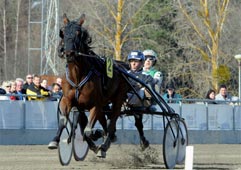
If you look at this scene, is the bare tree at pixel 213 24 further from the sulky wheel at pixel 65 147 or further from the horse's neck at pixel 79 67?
the horse's neck at pixel 79 67

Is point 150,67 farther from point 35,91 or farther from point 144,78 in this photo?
point 35,91

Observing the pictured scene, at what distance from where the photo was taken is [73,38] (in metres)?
13.7

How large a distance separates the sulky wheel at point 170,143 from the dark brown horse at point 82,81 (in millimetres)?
1088

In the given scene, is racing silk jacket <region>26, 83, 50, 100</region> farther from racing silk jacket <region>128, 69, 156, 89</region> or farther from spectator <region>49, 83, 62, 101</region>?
racing silk jacket <region>128, 69, 156, 89</region>

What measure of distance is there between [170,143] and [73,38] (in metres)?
2.82

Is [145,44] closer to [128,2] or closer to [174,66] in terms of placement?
[174,66]

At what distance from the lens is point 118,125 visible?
76.1ft

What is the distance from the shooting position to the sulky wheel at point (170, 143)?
14.9m

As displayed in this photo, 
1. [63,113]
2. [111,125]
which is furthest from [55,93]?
[63,113]

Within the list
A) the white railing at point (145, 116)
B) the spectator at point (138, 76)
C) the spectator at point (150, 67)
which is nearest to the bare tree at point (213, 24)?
the white railing at point (145, 116)

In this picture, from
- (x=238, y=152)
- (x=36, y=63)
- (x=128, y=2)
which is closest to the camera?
(x=238, y=152)

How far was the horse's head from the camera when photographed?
13.6m

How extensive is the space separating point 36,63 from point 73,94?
58.6 meters

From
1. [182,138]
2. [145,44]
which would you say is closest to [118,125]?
[182,138]
